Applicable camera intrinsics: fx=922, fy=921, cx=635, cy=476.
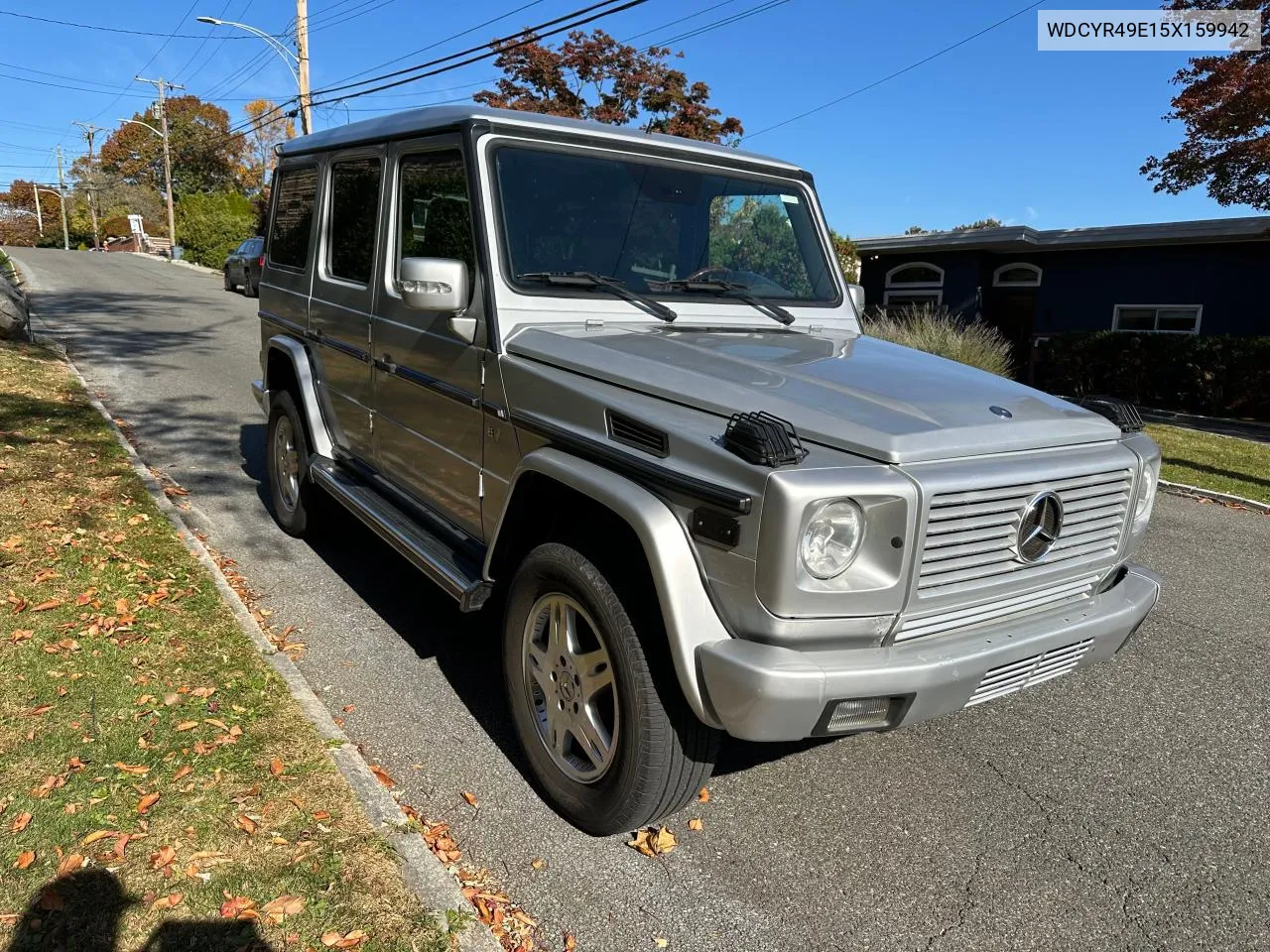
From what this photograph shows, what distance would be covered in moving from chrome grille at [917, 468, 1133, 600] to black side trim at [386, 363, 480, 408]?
1790mm

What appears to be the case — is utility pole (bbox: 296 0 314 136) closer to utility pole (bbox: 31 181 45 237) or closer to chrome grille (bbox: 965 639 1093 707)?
chrome grille (bbox: 965 639 1093 707)

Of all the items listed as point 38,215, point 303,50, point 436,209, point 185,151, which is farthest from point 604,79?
point 38,215

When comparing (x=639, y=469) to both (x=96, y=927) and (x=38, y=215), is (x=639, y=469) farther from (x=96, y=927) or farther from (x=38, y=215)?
(x=38, y=215)

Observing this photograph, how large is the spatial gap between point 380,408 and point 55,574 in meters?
1.94

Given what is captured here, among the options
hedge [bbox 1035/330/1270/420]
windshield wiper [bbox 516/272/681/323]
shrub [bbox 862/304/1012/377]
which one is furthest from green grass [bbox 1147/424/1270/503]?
windshield wiper [bbox 516/272/681/323]

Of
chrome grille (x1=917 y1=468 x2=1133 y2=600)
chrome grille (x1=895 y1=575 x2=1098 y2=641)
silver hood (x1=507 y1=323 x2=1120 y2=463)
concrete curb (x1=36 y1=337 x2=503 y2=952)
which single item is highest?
silver hood (x1=507 y1=323 x2=1120 y2=463)

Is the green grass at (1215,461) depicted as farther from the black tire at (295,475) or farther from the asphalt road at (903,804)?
the black tire at (295,475)

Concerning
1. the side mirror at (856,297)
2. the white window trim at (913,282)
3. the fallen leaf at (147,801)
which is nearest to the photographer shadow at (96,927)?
the fallen leaf at (147,801)

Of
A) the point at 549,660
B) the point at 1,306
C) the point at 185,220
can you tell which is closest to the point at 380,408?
the point at 549,660

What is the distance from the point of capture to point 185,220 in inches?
1898

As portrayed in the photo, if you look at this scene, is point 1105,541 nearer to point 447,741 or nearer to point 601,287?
point 601,287

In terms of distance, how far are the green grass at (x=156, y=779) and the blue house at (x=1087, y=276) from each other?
55.2 ft

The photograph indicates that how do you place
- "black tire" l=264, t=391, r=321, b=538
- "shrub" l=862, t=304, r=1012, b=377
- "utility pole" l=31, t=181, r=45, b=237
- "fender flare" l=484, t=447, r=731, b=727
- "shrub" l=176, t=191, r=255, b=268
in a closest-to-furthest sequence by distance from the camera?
"fender flare" l=484, t=447, r=731, b=727
"black tire" l=264, t=391, r=321, b=538
"shrub" l=862, t=304, r=1012, b=377
"shrub" l=176, t=191, r=255, b=268
"utility pole" l=31, t=181, r=45, b=237

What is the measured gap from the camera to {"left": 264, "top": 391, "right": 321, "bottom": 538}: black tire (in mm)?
5383
